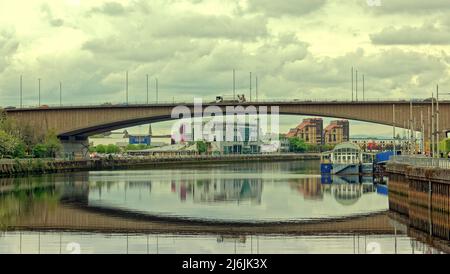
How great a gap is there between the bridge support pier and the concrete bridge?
24cm

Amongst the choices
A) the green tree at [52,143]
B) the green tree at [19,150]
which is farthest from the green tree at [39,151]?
the green tree at [19,150]

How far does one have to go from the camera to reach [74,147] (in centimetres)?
15875

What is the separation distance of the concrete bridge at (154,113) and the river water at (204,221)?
35.2 meters

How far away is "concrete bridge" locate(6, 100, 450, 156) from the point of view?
123m

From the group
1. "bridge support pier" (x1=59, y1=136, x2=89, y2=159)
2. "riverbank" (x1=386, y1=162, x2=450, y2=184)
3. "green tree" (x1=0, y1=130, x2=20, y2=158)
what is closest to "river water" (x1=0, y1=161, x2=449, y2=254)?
"riverbank" (x1=386, y1=162, x2=450, y2=184)

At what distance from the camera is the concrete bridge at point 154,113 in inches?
4857

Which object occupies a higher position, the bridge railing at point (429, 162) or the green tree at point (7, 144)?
the green tree at point (7, 144)

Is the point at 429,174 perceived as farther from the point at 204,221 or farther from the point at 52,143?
the point at 52,143

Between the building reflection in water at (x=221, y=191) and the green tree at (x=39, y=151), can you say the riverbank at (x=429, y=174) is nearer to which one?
the building reflection in water at (x=221, y=191)

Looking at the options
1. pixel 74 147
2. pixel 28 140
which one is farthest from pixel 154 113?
pixel 74 147

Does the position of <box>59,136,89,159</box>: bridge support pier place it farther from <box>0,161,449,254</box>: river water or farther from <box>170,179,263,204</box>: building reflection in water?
<box>0,161,449,254</box>: river water

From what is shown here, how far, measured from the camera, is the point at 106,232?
49812 millimetres
